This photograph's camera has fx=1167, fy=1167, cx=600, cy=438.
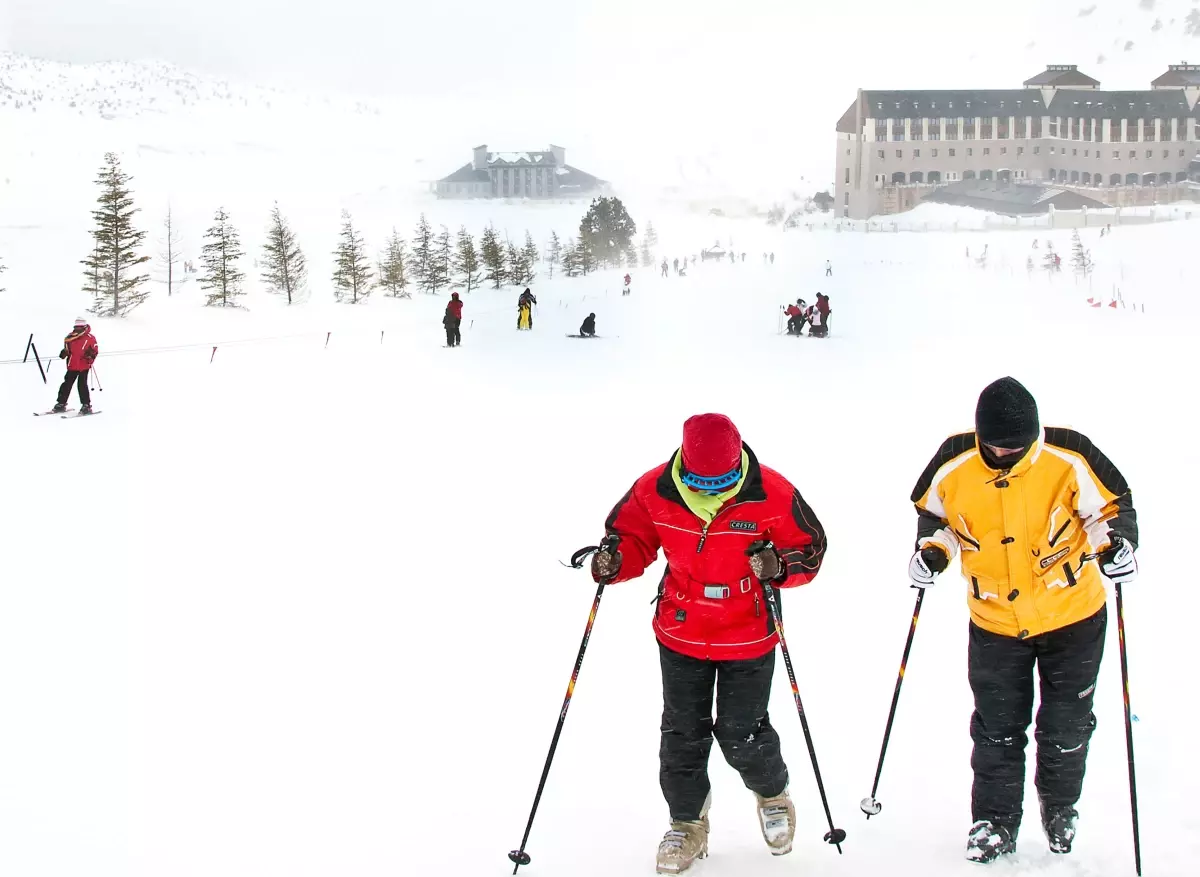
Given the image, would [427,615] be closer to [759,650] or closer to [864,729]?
[864,729]

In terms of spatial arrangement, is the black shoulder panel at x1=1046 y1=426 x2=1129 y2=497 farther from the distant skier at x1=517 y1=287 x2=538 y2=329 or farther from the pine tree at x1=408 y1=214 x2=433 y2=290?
the pine tree at x1=408 y1=214 x2=433 y2=290

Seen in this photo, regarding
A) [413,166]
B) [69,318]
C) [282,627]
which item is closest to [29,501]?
[282,627]

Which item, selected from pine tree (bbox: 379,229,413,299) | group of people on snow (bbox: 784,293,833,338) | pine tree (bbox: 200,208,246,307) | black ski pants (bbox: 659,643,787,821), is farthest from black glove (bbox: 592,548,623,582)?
pine tree (bbox: 379,229,413,299)

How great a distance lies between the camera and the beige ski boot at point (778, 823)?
3.03 meters

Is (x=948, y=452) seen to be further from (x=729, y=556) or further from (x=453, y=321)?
(x=453, y=321)

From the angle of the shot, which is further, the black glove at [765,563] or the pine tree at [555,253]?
the pine tree at [555,253]

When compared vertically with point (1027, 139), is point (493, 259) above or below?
below

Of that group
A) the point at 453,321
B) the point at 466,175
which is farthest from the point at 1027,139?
the point at 466,175

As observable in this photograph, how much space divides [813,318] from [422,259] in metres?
20.4

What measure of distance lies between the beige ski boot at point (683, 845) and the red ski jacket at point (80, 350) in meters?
9.80

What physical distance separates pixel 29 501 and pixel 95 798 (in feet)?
16.3

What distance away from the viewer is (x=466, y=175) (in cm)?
4356

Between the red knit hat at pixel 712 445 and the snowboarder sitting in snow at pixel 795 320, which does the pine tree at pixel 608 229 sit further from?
the red knit hat at pixel 712 445

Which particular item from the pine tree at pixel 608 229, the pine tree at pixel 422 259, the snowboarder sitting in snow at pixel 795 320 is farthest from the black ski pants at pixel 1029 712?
the pine tree at pixel 422 259
